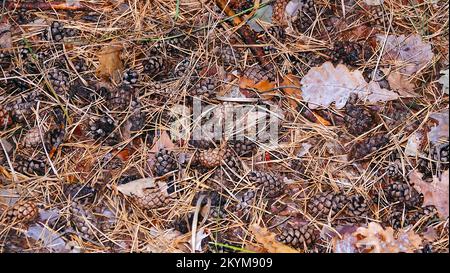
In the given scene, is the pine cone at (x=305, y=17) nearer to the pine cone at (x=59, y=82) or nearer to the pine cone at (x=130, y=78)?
the pine cone at (x=130, y=78)

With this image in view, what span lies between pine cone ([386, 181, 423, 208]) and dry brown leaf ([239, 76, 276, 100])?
676 millimetres

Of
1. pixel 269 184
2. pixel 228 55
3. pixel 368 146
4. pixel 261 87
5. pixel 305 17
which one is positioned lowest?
pixel 269 184

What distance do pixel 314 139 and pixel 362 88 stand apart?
1.07ft

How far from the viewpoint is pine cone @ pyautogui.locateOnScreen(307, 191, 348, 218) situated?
221 cm

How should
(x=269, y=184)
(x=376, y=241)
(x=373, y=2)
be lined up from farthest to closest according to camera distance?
1. (x=373, y=2)
2. (x=269, y=184)
3. (x=376, y=241)

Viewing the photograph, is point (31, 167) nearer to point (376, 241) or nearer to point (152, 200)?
point (152, 200)

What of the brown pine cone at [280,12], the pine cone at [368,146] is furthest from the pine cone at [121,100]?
the pine cone at [368,146]

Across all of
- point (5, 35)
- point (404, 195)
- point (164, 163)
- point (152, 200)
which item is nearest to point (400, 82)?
point (404, 195)

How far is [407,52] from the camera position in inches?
94.8

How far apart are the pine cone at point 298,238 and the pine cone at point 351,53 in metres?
0.82

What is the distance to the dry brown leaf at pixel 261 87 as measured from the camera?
7.98ft

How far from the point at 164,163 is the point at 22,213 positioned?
2.06 feet

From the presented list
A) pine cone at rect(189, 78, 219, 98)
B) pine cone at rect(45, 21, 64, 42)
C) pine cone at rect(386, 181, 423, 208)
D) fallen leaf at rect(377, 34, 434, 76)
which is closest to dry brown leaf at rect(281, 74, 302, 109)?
pine cone at rect(189, 78, 219, 98)

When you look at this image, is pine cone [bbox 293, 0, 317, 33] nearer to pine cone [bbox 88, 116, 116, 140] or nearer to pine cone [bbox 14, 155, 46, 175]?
pine cone [bbox 88, 116, 116, 140]
